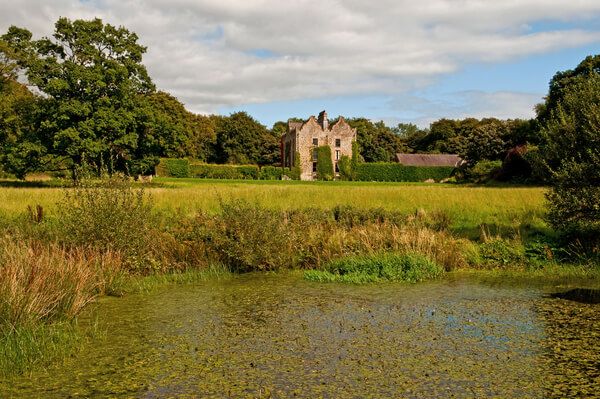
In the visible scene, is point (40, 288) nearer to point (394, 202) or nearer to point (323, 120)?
point (394, 202)

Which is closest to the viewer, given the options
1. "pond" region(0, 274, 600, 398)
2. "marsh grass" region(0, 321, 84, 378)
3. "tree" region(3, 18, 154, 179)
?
"pond" region(0, 274, 600, 398)

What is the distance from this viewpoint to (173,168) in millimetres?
68875

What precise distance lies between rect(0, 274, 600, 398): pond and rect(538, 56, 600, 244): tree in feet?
14.1

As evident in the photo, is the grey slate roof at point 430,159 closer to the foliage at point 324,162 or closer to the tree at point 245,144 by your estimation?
the foliage at point 324,162

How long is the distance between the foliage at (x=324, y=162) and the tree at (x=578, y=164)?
2432 inches

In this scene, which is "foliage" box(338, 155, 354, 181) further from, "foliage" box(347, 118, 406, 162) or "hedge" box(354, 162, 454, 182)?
"foliage" box(347, 118, 406, 162)

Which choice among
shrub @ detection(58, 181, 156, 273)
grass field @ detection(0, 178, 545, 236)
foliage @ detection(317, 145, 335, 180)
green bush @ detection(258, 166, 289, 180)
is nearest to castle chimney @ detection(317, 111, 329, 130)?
foliage @ detection(317, 145, 335, 180)

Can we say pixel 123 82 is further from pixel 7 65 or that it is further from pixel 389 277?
→ pixel 389 277

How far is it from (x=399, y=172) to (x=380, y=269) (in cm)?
6298

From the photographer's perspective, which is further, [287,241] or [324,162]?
[324,162]

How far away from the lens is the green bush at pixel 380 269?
14195mm

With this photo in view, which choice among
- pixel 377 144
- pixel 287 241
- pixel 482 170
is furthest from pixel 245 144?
pixel 287 241

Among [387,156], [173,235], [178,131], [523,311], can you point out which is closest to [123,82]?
[178,131]

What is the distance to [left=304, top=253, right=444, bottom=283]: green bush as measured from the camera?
14195mm
